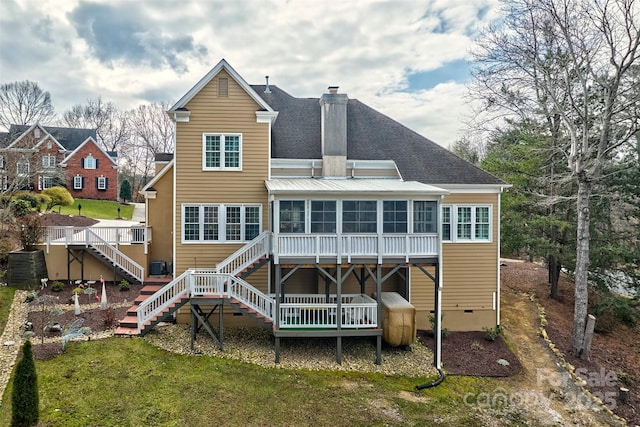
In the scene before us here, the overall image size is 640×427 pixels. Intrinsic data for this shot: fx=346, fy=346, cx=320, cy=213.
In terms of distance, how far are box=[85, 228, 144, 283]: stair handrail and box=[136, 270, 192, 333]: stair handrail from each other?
4927 mm

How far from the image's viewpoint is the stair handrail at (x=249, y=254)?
12.8 m

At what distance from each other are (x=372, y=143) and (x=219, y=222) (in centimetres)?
804

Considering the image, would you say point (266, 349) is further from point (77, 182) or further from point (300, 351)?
point (77, 182)

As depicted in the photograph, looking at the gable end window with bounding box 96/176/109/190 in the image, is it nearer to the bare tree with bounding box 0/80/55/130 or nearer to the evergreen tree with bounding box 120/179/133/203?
the evergreen tree with bounding box 120/179/133/203

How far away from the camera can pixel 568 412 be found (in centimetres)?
1086

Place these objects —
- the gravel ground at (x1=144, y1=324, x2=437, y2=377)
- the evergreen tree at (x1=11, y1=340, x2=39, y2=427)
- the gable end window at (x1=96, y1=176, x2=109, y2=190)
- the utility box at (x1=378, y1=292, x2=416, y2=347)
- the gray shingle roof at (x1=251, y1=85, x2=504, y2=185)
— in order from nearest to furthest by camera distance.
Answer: the evergreen tree at (x1=11, y1=340, x2=39, y2=427) < the gravel ground at (x1=144, y1=324, x2=437, y2=377) < the utility box at (x1=378, y1=292, x2=416, y2=347) < the gray shingle roof at (x1=251, y1=85, x2=504, y2=185) < the gable end window at (x1=96, y1=176, x2=109, y2=190)

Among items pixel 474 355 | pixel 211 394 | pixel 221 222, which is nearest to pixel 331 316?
pixel 211 394

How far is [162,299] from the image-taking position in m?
12.5

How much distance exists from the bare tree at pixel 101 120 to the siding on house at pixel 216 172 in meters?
48.3

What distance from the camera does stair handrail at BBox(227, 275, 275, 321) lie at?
39.8 ft

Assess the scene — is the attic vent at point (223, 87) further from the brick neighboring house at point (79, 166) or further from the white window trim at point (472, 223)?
the brick neighboring house at point (79, 166)

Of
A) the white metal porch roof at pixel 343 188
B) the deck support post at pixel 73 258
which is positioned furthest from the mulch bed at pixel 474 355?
Result: the deck support post at pixel 73 258

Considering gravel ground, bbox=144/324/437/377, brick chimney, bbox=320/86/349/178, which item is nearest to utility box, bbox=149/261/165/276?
gravel ground, bbox=144/324/437/377

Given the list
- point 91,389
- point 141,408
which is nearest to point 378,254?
point 141,408
